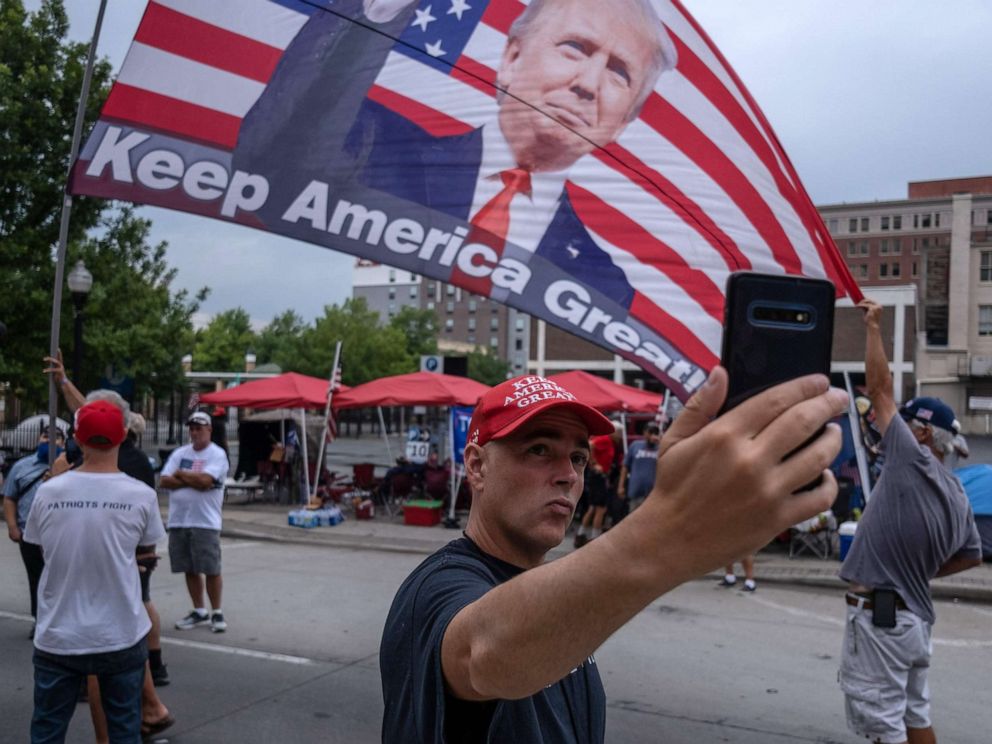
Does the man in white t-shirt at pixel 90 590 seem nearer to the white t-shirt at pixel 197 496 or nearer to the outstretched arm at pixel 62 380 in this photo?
the outstretched arm at pixel 62 380

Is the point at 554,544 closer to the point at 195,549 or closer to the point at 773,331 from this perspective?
the point at 773,331

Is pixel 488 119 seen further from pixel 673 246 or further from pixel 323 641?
pixel 323 641

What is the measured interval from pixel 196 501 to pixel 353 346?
58315 mm

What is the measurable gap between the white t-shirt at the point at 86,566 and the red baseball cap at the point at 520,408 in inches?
102

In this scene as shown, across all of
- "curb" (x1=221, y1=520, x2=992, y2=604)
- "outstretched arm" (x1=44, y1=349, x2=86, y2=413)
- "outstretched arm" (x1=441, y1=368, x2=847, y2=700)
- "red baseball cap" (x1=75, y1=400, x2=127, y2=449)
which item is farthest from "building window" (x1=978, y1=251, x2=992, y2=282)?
"outstretched arm" (x1=441, y1=368, x2=847, y2=700)

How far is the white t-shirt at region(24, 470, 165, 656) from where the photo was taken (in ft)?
12.5

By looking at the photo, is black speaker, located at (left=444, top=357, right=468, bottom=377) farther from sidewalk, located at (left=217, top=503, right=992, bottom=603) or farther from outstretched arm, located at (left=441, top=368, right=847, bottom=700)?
outstretched arm, located at (left=441, top=368, right=847, bottom=700)

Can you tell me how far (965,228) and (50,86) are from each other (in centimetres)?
6104

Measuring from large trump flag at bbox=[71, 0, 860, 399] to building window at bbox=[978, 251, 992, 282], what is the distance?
66003 millimetres

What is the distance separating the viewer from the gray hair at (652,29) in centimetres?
430

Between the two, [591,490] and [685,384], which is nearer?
[685,384]

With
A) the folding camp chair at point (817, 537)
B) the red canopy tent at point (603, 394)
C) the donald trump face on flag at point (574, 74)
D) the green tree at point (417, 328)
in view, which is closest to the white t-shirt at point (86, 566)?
the donald trump face on flag at point (574, 74)

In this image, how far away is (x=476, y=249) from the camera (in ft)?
14.2

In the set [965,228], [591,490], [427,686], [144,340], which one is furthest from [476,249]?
[965,228]
